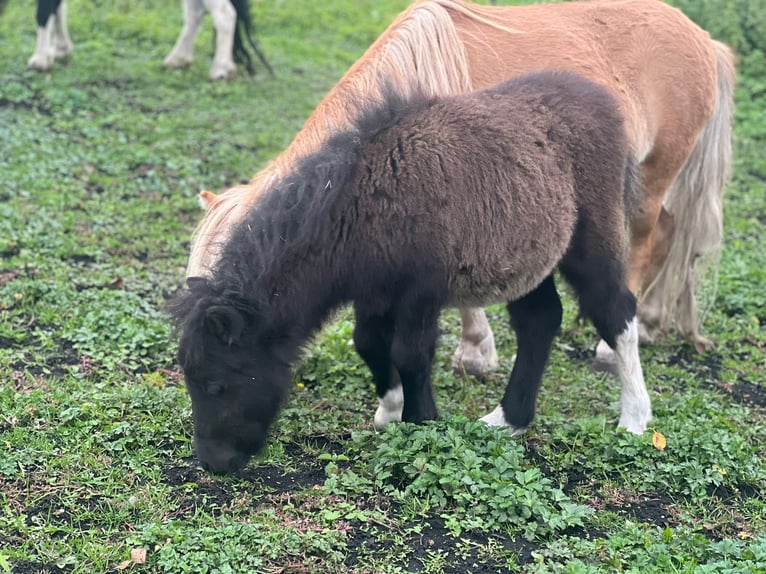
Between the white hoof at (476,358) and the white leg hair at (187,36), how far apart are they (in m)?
6.99

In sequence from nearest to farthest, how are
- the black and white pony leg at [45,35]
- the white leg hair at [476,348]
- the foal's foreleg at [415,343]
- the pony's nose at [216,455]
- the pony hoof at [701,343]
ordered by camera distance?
the pony's nose at [216,455], the foal's foreleg at [415,343], the white leg hair at [476,348], the pony hoof at [701,343], the black and white pony leg at [45,35]

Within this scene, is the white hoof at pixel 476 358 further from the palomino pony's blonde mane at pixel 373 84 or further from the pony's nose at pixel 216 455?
the pony's nose at pixel 216 455

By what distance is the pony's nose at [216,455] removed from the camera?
3996mm

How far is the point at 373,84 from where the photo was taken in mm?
4773

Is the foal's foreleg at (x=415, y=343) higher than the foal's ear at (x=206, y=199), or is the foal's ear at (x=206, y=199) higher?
the foal's ear at (x=206, y=199)

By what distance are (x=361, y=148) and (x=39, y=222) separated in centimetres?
375

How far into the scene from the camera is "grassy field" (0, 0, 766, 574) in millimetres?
3604

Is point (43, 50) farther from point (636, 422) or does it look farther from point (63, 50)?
point (636, 422)

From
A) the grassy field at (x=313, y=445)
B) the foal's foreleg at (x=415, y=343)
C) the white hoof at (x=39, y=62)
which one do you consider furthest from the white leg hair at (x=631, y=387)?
the white hoof at (x=39, y=62)

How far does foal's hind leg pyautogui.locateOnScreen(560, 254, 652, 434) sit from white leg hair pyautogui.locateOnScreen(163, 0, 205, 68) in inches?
306

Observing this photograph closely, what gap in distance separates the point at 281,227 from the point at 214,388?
0.75 m

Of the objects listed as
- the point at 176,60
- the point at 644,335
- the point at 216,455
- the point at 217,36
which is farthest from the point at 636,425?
the point at 176,60

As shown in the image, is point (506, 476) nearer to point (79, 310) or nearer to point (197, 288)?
point (197, 288)

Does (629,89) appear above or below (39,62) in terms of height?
above
